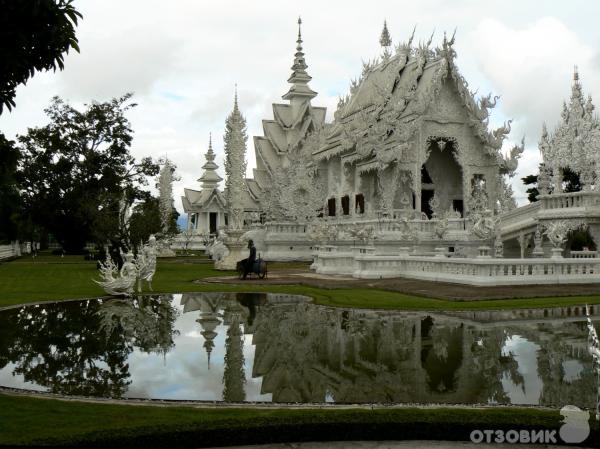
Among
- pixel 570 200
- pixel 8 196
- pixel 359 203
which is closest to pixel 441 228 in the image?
pixel 570 200

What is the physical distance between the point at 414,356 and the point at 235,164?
2218 cm

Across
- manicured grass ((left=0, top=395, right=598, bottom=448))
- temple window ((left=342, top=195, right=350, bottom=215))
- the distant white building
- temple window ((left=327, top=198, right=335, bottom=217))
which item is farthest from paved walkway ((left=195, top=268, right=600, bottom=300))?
the distant white building

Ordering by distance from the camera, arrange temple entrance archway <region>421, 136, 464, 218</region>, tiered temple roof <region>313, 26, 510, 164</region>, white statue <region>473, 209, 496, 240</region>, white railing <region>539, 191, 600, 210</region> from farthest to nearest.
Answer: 1. temple entrance archway <region>421, 136, 464, 218</region>
2. tiered temple roof <region>313, 26, 510, 164</region>
3. white railing <region>539, 191, 600, 210</region>
4. white statue <region>473, 209, 496, 240</region>

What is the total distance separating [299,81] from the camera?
56438 millimetres

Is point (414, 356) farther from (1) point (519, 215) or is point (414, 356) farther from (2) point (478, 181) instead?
(2) point (478, 181)

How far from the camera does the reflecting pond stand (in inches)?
281

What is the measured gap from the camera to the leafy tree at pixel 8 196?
701 cm

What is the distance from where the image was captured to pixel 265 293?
58.7 feet

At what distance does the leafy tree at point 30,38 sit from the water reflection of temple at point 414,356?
4071mm

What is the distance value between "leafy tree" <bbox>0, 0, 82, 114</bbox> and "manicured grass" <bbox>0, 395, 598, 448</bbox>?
3272 mm

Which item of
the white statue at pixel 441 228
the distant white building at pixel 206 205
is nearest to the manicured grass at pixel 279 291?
the white statue at pixel 441 228

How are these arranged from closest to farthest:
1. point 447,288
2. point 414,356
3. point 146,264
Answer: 1. point 414,356
2. point 447,288
3. point 146,264

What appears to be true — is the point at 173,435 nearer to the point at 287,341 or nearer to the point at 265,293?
the point at 287,341

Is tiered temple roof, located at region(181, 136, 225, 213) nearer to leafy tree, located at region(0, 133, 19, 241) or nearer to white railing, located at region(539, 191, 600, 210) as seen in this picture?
leafy tree, located at region(0, 133, 19, 241)
